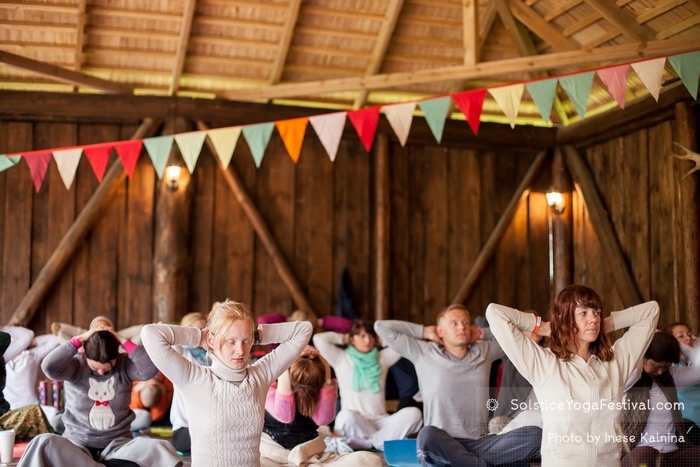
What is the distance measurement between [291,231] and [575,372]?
17.9ft

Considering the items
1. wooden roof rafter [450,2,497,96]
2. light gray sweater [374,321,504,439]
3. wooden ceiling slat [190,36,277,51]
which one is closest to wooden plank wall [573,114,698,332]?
wooden roof rafter [450,2,497,96]

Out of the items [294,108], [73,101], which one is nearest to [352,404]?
[294,108]

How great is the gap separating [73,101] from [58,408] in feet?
9.80

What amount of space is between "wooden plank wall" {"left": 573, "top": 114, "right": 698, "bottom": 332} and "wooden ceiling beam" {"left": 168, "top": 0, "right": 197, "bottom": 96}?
430cm

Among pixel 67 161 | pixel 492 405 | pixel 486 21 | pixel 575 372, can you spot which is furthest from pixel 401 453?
pixel 486 21

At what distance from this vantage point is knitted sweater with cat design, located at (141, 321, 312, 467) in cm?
318

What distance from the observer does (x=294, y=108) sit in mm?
8398

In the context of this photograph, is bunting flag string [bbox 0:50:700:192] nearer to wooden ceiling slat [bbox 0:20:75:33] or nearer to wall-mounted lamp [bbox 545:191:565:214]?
wooden ceiling slat [bbox 0:20:75:33]

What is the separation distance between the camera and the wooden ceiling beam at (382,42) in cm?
796

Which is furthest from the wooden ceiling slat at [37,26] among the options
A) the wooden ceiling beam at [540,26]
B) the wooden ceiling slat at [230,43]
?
the wooden ceiling beam at [540,26]

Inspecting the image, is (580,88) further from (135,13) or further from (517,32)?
(135,13)

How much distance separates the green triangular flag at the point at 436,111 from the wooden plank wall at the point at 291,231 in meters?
2.70

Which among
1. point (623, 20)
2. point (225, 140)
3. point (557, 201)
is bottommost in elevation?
point (557, 201)

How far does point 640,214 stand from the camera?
8.11 meters
